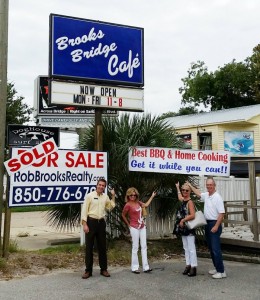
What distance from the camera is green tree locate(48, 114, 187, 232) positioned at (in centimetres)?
1027

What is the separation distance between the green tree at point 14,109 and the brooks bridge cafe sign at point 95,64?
653 inches

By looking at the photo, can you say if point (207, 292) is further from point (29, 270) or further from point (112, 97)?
point (112, 97)

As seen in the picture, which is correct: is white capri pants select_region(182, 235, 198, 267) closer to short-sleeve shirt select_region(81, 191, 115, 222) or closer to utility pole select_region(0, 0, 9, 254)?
short-sleeve shirt select_region(81, 191, 115, 222)

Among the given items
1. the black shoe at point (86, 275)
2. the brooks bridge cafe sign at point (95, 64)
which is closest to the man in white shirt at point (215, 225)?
the black shoe at point (86, 275)

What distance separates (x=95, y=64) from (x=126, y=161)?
229 centimetres

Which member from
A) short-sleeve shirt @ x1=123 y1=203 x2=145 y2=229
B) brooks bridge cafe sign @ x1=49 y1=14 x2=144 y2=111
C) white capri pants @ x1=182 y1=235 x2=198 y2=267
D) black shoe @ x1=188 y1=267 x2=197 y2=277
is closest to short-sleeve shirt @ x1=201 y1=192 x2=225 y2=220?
white capri pants @ x1=182 y1=235 x2=198 y2=267

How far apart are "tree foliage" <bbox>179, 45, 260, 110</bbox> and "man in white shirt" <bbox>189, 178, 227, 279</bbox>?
39399 mm

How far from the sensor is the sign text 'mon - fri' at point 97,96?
9.62 metres

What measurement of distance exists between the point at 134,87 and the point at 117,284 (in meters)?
4.99

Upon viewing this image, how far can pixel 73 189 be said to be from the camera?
9.34 m

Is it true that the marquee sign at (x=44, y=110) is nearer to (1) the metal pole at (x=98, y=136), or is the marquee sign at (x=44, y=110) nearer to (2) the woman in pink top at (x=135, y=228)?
(1) the metal pole at (x=98, y=136)

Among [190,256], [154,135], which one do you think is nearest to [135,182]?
[154,135]

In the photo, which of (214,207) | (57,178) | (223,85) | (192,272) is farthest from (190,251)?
(223,85)

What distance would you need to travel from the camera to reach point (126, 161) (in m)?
10.1
